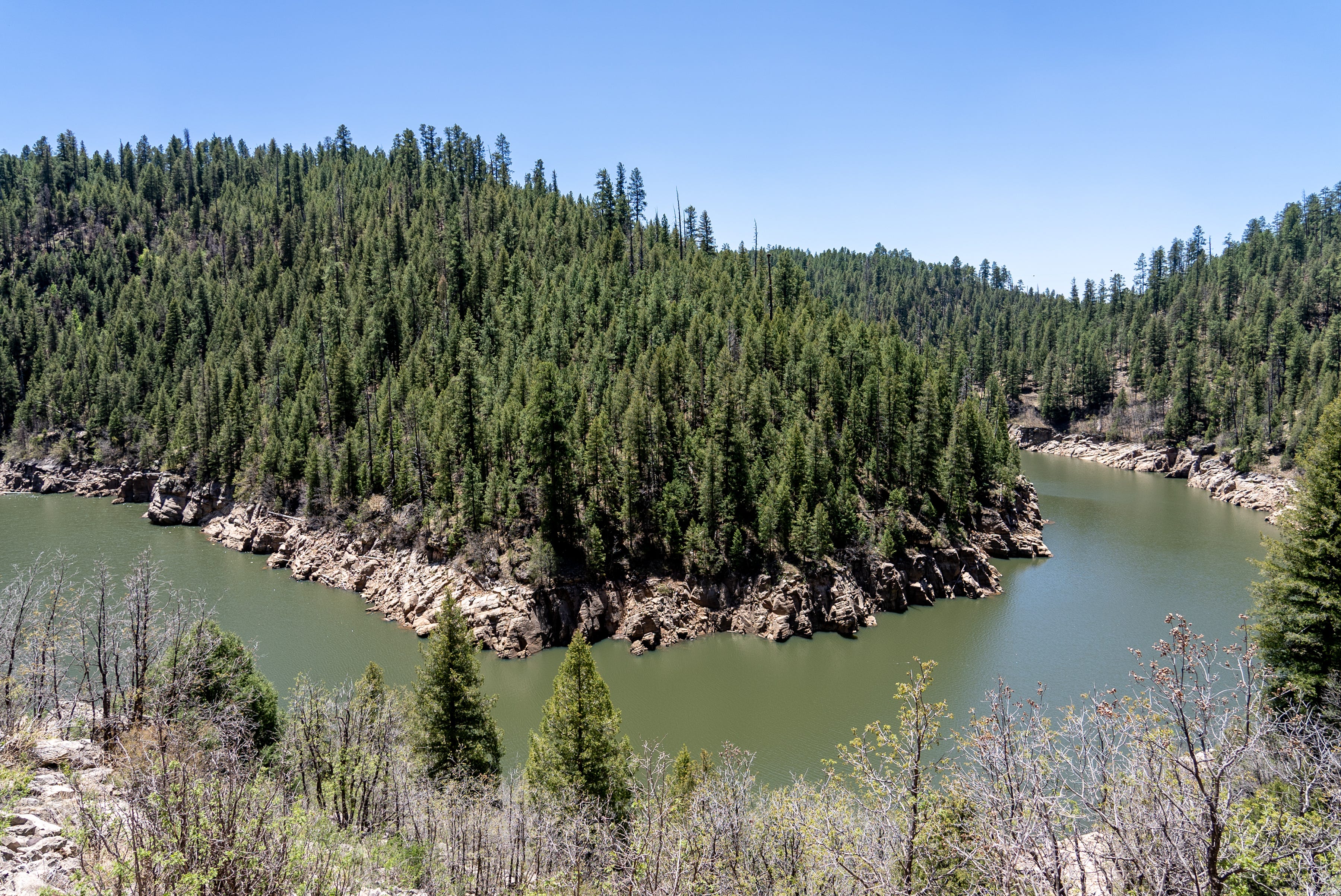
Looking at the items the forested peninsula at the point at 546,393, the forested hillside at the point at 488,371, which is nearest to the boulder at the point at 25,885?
the forested peninsula at the point at 546,393

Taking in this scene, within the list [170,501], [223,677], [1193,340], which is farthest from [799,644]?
[1193,340]

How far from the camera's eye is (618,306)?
8462cm

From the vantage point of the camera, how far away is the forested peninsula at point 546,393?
5491 centimetres

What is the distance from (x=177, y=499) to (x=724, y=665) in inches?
2666

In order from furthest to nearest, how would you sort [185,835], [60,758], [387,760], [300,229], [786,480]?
[300,229] → [786,480] → [387,760] → [60,758] → [185,835]

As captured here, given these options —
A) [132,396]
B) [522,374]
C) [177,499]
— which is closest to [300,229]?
[132,396]

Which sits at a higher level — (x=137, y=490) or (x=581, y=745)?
(x=137, y=490)

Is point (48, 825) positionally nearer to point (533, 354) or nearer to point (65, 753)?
point (65, 753)

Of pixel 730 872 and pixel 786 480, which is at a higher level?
pixel 786 480

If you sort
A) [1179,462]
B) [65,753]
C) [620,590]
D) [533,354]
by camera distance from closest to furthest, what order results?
[65,753]
[620,590]
[533,354]
[1179,462]

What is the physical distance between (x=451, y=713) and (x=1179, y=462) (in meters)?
125

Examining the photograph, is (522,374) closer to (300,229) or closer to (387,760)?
(387,760)

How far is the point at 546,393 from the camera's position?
5506 cm

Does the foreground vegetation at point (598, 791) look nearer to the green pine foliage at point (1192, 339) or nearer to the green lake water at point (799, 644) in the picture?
the green lake water at point (799, 644)
